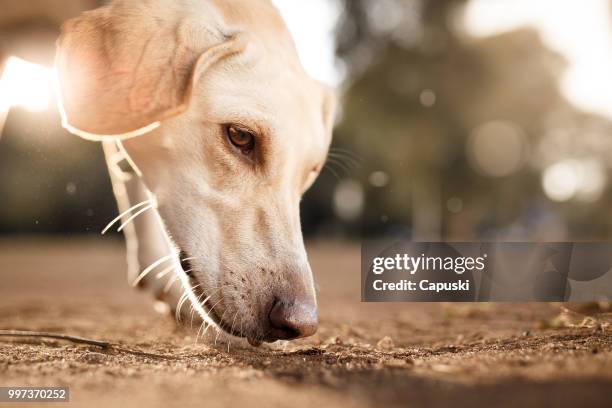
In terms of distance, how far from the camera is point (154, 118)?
2373 millimetres

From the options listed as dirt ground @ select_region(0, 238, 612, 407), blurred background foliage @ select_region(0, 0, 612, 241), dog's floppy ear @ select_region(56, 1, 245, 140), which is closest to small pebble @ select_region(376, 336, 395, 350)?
dirt ground @ select_region(0, 238, 612, 407)

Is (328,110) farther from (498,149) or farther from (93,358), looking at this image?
(498,149)

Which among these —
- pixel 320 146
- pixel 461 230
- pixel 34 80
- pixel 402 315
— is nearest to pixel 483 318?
pixel 402 315

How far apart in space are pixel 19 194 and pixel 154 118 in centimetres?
1310

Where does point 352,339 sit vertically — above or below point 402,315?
above

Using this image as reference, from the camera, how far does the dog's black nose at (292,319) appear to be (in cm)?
220

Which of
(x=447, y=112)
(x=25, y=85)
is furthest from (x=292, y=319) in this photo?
(x=447, y=112)

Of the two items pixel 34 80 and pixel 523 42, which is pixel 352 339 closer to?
pixel 34 80

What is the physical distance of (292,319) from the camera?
7.20 feet

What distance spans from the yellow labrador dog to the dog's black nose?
0.02 m
